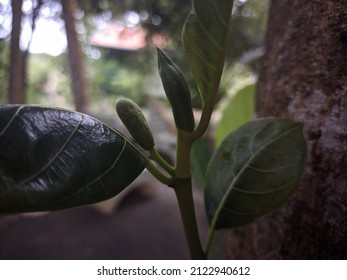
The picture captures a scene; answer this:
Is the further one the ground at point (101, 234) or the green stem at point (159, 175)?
the ground at point (101, 234)

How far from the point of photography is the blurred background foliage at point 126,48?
1.17 meters

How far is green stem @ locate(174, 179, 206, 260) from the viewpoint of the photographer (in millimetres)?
438

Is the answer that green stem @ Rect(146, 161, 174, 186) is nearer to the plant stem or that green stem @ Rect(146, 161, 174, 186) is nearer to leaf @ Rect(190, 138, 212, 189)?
the plant stem

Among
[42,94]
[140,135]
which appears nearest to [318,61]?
[140,135]

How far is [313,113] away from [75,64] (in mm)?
1580

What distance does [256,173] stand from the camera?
18.8 inches

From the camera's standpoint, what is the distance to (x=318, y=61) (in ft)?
1.72

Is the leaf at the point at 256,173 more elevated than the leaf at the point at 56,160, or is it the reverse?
the leaf at the point at 56,160

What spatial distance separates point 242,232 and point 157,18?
198 cm

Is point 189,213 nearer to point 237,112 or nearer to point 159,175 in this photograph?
point 159,175

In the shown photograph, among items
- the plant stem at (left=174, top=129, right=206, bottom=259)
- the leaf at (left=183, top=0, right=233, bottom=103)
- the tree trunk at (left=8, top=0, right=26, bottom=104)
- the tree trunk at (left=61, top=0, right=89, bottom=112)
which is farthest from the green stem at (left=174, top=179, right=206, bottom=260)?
the tree trunk at (left=61, top=0, right=89, bottom=112)

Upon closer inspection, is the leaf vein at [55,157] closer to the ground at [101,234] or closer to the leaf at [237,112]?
the leaf at [237,112]

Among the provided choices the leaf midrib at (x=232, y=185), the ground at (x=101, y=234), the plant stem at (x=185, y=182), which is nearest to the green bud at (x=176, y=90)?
the plant stem at (x=185, y=182)

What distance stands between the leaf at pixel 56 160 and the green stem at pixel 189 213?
0.09 meters
